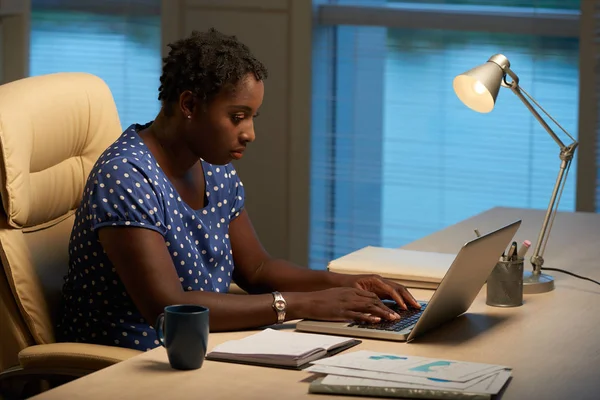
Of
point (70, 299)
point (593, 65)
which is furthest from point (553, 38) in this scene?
point (70, 299)

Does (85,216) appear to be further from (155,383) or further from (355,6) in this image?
(355,6)

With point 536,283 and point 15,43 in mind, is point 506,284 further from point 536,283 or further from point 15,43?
point 15,43

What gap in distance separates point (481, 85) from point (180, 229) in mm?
737

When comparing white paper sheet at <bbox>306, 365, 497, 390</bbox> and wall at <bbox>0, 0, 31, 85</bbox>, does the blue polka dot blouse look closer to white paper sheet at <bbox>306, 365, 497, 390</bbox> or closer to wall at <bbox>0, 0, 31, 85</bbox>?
white paper sheet at <bbox>306, 365, 497, 390</bbox>

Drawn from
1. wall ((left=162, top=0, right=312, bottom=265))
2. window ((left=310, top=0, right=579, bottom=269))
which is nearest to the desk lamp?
window ((left=310, top=0, right=579, bottom=269))

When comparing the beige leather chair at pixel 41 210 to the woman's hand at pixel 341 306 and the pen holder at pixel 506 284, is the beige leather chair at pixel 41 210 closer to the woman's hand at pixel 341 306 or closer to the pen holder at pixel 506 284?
the woman's hand at pixel 341 306

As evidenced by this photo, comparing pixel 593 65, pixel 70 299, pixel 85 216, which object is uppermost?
pixel 593 65

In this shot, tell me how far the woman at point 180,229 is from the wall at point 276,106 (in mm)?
2173

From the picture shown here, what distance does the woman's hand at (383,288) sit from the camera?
1.96m

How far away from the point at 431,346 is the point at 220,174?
29.5 inches

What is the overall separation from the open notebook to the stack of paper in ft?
1.92

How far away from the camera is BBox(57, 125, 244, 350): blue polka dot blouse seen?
188 centimetres

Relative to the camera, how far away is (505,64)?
7.08 ft

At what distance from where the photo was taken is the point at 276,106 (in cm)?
438
